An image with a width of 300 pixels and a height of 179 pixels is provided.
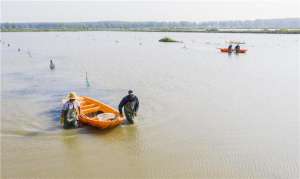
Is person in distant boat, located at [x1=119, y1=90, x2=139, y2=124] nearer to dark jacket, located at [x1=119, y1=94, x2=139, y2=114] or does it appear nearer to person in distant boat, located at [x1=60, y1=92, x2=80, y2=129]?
dark jacket, located at [x1=119, y1=94, x2=139, y2=114]

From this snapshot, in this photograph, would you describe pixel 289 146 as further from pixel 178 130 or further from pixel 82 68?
pixel 82 68

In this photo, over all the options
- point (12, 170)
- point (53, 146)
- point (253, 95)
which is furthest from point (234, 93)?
point (12, 170)

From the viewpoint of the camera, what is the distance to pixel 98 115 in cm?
A: 1262

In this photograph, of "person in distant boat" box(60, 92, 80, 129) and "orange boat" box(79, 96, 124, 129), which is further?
"person in distant boat" box(60, 92, 80, 129)

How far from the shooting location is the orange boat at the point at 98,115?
1180 cm

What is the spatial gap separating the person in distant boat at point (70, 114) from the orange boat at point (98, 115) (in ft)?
1.14

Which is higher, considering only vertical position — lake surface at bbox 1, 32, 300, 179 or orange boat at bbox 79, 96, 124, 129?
orange boat at bbox 79, 96, 124, 129

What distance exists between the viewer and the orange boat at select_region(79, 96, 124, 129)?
11797 mm

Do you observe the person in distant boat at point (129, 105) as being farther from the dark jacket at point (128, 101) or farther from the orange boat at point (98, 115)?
the orange boat at point (98, 115)

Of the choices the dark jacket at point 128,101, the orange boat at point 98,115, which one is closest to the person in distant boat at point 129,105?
the dark jacket at point 128,101

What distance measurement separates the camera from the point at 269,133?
1178 cm

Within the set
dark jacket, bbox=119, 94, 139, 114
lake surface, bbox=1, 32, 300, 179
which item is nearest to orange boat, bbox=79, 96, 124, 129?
lake surface, bbox=1, 32, 300, 179

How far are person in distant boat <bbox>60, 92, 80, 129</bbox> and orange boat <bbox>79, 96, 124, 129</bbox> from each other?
349 mm

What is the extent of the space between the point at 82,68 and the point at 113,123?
17.5 m
